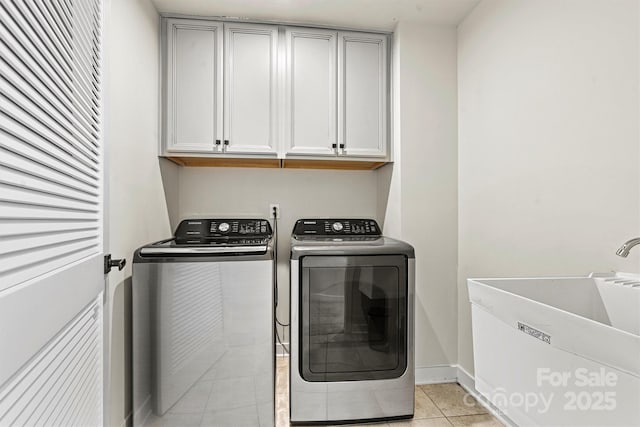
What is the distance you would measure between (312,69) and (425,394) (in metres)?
2.24

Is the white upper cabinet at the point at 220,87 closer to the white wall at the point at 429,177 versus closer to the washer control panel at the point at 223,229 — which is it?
the washer control panel at the point at 223,229

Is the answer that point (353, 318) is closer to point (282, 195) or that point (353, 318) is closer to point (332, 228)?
point (332, 228)

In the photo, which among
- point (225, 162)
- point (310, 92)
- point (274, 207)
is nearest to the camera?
point (310, 92)

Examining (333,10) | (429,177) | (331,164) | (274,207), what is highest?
(333,10)

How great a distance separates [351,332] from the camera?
5.93ft

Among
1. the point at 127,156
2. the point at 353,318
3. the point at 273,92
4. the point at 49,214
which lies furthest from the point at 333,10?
the point at 49,214

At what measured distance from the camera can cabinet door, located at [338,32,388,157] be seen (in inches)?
91.9

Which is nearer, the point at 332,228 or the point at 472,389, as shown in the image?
the point at 472,389

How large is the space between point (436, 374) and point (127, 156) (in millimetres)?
2283

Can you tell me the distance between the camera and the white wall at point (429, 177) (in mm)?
2252

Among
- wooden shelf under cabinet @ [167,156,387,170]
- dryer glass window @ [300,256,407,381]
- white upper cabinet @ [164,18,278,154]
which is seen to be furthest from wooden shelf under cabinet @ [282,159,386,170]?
dryer glass window @ [300,256,407,381]

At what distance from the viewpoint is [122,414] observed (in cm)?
161

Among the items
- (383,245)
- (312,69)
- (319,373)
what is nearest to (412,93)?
(312,69)

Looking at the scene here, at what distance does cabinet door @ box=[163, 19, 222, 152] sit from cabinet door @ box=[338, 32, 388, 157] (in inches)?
32.6
